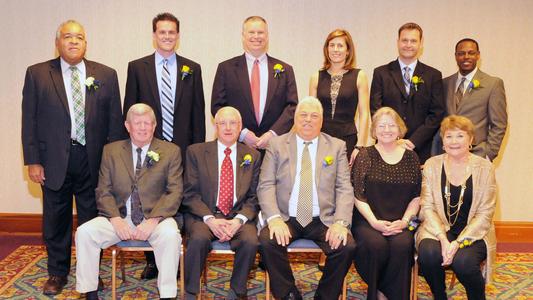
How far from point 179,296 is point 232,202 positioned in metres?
0.87

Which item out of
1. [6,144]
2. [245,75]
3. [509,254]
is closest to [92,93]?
[245,75]

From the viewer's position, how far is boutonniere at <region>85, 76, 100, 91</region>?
4219mm

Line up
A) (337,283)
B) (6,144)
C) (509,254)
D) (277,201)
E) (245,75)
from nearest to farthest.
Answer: (337,283) → (277,201) → (245,75) → (509,254) → (6,144)

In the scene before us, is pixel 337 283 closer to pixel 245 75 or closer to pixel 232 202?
pixel 232 202

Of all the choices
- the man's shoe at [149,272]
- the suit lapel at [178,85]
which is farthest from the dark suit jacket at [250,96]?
the man's shoe at [149,272]

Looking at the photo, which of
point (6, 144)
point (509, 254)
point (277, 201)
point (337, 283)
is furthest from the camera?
point (6, 144)

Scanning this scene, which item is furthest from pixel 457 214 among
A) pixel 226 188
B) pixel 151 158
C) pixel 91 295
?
pixel 91 295

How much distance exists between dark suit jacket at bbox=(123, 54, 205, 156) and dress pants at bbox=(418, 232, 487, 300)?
206 cm

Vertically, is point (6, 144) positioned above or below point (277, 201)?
above

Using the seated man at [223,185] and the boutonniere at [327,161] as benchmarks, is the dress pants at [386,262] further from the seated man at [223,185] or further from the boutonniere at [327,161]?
the seated man at [223,185]

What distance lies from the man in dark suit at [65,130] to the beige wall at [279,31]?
5.05ft

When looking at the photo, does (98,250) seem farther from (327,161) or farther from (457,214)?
(457,214)

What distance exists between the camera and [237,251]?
385 centimetres

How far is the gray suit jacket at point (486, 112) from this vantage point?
4684mm
